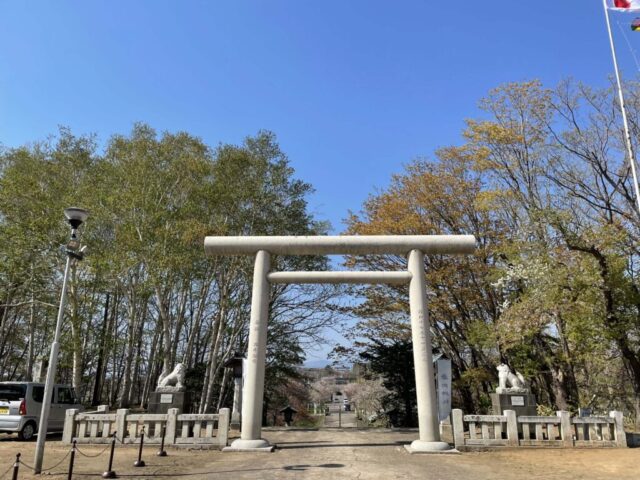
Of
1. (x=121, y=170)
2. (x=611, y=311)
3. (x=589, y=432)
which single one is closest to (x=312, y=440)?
(x=589, y=432)

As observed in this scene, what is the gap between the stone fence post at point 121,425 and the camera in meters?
9.93

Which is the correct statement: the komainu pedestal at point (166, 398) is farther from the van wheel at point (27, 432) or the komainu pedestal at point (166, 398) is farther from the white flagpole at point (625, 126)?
the white flagpole at point (625, 126)

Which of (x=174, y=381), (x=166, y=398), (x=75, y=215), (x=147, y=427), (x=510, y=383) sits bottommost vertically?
(x=147, y=427)

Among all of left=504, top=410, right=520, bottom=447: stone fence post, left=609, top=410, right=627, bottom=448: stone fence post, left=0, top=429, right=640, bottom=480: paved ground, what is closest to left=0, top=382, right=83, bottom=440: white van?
left=0, top=429, right=640, bottom=480: paved ground

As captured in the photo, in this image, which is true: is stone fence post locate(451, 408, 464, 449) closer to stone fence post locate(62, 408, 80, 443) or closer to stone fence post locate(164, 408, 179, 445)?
stone fence post locate(164, 408, 179, 445)

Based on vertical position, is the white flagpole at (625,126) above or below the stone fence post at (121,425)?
above

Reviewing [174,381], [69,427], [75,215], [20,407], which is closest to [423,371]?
[174,381]

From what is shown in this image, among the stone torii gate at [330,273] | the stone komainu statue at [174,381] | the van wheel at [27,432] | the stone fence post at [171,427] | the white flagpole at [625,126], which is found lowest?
the van wheel at [27,432]

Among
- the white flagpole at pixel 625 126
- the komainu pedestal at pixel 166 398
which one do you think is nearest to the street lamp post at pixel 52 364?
the komainu pedestal at pixel 166 398

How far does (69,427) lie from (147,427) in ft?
5.50

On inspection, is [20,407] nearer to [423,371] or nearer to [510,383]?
[423,371]

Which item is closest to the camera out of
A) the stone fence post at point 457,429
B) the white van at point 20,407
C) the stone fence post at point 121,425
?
the stone fence post at point 457,429

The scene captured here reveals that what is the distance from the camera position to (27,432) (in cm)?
1084

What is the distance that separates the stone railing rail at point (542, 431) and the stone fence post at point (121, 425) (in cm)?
727
